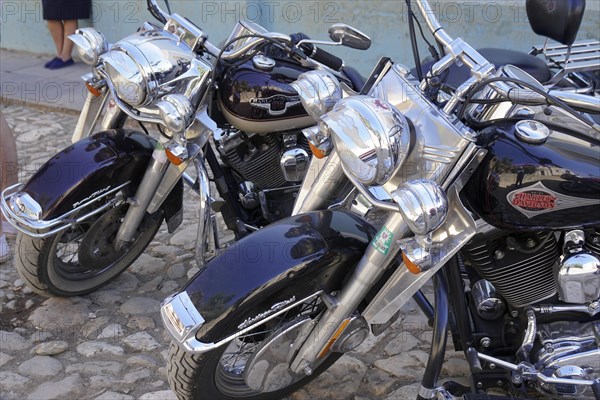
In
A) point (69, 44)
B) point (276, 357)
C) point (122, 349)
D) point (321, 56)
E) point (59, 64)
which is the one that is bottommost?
point (59, 64)

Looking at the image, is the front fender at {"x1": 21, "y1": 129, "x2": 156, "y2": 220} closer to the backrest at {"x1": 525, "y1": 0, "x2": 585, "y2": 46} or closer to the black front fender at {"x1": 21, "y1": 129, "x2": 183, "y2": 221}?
the black front fender at {"x1": 21, "y1": 129, "x2": 183, "y2": 221}

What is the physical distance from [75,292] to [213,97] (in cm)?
112

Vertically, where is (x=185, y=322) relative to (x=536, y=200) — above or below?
below

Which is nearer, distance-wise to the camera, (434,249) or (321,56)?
(434,249)

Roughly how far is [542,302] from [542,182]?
49 cm

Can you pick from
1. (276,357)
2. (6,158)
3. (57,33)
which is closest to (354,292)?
(276,357)

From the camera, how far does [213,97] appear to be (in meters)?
3.23

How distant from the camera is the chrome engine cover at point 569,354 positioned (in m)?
2.45

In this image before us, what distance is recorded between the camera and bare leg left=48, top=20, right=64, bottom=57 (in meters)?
7.25

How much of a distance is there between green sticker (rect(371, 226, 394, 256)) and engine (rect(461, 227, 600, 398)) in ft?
1.11

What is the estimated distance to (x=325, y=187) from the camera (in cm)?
250

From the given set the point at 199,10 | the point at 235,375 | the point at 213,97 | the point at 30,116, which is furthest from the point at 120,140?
the point at 199,10

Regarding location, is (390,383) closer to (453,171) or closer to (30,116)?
(453,171)

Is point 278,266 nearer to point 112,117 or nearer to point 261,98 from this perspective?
point 261,98
